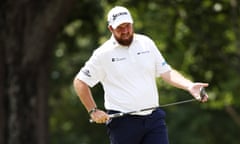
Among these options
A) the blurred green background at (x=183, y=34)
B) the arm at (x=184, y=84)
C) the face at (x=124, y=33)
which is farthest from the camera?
the blurred green background at (x=183, y=34)

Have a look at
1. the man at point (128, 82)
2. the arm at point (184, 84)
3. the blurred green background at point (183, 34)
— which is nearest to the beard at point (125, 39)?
the man at point (128, 82)

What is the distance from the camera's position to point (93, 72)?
8031mm

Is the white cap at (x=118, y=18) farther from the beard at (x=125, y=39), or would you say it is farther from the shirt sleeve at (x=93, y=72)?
the shirt sleeve at (x=93, y=72)

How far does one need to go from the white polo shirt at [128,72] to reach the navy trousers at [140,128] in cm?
10

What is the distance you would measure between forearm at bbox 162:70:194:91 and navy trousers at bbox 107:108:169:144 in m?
0.27

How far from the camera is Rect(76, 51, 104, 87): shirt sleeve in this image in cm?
799

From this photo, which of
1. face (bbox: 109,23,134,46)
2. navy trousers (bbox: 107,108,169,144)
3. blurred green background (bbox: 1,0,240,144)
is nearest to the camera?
face (bbox: 109,23,134,46)

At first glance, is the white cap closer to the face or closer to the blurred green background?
the face

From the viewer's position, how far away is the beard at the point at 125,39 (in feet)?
25.7

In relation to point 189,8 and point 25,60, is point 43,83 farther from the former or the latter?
point 189,8

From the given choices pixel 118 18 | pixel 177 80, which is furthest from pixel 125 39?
pixel 177 80

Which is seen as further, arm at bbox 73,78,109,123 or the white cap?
arm at bbox 73,78,109,123

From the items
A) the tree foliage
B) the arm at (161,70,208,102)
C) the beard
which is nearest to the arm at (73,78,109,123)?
the beard

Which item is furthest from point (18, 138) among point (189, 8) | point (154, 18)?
point (154, 18)
